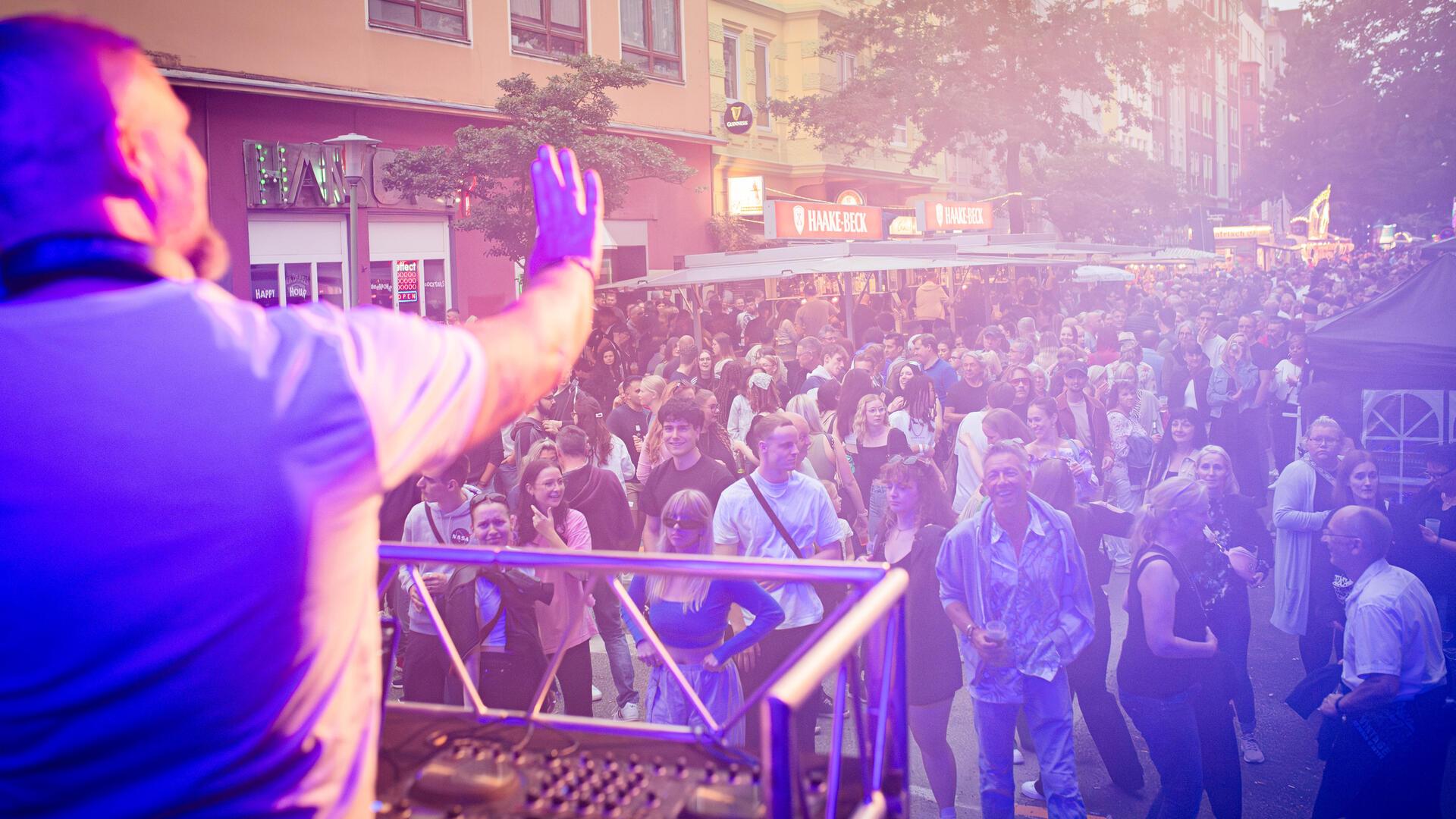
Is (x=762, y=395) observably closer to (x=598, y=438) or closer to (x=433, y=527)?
(x=598, y=438)

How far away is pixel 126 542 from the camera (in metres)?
1.30

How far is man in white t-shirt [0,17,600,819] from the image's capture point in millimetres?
1292

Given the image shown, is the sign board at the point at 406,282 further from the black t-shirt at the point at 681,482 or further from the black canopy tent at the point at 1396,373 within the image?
the black canopy tent at the point at 1396,373

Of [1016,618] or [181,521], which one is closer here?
[181,521]

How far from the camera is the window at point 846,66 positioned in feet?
111

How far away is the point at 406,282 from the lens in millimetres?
20047

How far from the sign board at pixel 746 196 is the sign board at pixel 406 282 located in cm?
980

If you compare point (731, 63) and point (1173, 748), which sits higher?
point (731, 63)

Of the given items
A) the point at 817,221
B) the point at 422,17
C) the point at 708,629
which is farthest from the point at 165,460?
the point at 422,17

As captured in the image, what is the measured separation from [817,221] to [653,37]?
922 centimetres

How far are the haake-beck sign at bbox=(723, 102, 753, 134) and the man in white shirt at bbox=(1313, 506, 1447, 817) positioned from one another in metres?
23.5

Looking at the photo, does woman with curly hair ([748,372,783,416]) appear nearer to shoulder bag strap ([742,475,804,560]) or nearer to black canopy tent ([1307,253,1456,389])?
shoulder bag strap ([742,475,804,560])

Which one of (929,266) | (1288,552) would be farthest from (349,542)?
(929,266)

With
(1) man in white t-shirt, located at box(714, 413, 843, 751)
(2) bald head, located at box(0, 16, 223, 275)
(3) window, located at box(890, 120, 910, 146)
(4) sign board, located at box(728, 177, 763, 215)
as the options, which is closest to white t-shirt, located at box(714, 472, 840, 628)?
(1) man in white t-shirt, located at box(714, 413, 843, 751)
